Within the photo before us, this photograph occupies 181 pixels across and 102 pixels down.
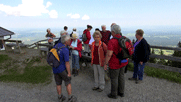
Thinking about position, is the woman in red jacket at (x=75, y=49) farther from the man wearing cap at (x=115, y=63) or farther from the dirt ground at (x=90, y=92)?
the man wearing cap at (x=115, y=63)

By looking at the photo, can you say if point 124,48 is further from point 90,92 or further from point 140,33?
point 90,92

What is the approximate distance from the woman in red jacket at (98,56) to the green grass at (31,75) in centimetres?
252

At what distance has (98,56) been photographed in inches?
147

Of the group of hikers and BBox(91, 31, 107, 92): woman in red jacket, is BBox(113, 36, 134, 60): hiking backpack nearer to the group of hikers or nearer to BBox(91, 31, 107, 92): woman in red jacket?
the group of hikers

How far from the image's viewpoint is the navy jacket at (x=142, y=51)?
12.8 feet

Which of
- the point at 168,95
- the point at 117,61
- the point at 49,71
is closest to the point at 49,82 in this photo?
the point at 49,71

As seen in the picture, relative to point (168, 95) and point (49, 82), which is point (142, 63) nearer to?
point (168, 95)

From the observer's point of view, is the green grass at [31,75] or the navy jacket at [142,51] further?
the green grass at [31,75]

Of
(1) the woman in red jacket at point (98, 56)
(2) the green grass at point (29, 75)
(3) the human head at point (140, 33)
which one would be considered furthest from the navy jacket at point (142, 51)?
(2) the green grass at point (29, 75)

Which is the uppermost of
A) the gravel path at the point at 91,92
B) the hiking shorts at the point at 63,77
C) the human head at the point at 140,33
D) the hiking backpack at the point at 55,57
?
the human head at the point at 140,33

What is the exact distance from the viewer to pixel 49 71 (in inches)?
231

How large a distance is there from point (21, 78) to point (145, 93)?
5592mm

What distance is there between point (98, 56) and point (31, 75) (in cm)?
396

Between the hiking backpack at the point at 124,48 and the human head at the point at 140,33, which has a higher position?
the human head at the point at 140,33
